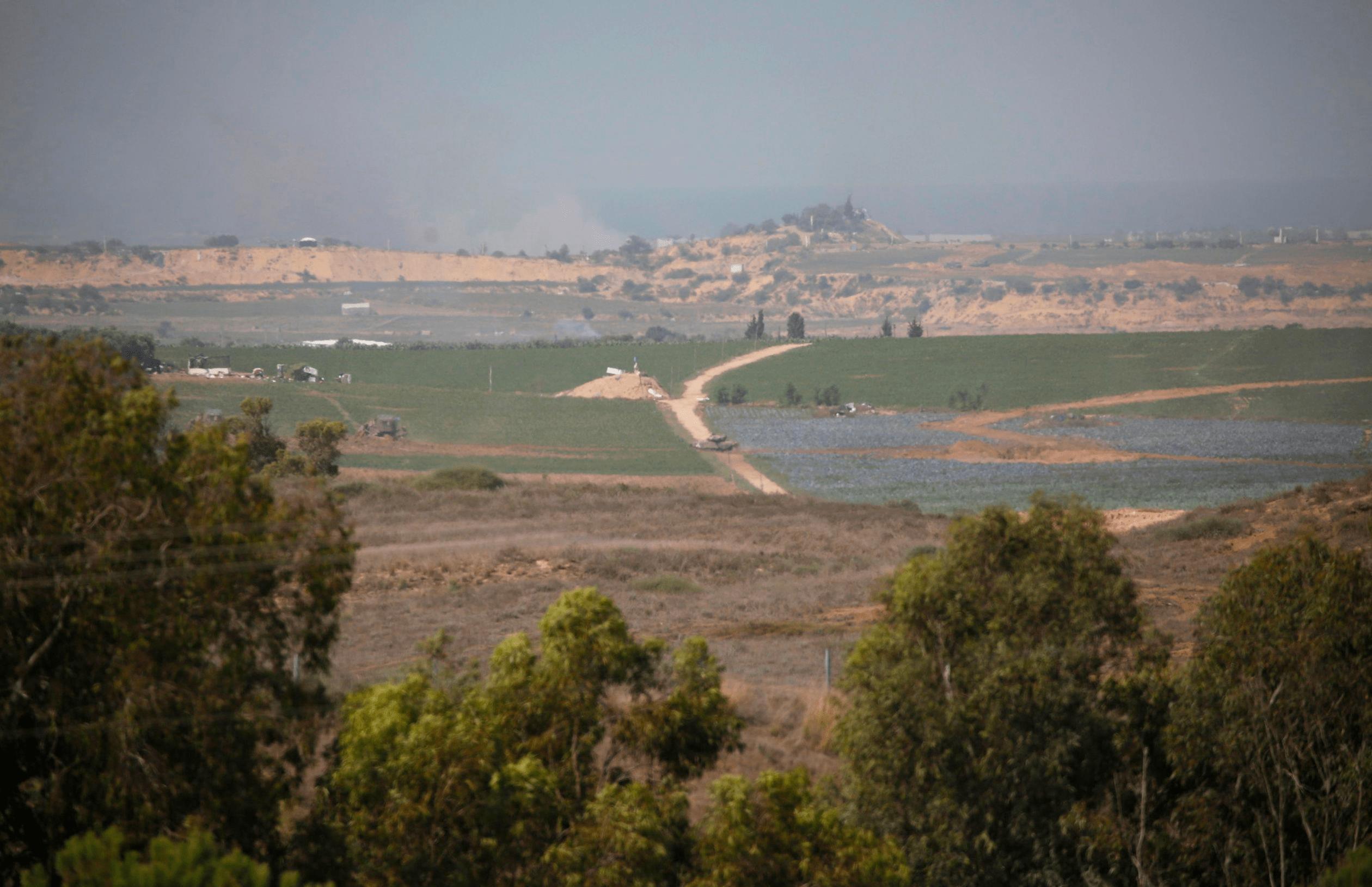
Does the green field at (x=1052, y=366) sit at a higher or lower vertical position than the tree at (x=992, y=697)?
higher

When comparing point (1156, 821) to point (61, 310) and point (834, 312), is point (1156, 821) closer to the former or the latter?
Result: point (61, 310)

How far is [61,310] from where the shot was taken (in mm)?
127312

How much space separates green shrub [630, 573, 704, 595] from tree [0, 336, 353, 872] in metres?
23.0

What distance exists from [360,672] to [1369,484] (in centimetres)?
3685

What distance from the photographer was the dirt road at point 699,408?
60.0m

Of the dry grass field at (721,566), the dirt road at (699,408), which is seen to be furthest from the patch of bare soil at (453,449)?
the dry grass field at (721,566)

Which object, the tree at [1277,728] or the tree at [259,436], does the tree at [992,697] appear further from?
the tree at [259,436]

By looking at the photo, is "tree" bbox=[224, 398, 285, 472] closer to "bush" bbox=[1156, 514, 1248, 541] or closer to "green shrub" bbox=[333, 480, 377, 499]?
"green shrub" bbox=[333, 480, 377, 499]

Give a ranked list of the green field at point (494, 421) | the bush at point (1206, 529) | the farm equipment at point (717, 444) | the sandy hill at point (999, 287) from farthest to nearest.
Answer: the sandy hill at point (999, 287) → the farm equipment at point (717, 444) → the green field at point (494, 421) → the bush at point (1206, 529)

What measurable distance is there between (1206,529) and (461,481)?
28963mm

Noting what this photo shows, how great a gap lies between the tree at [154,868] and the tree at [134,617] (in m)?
1.69

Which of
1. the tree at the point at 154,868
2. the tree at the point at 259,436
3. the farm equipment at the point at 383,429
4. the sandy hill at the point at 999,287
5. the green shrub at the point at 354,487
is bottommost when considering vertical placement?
the green shrub at the point at 354,487

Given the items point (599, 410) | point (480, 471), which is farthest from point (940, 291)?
point (480, 471)

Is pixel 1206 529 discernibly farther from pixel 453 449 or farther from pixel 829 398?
pixel 829 398
